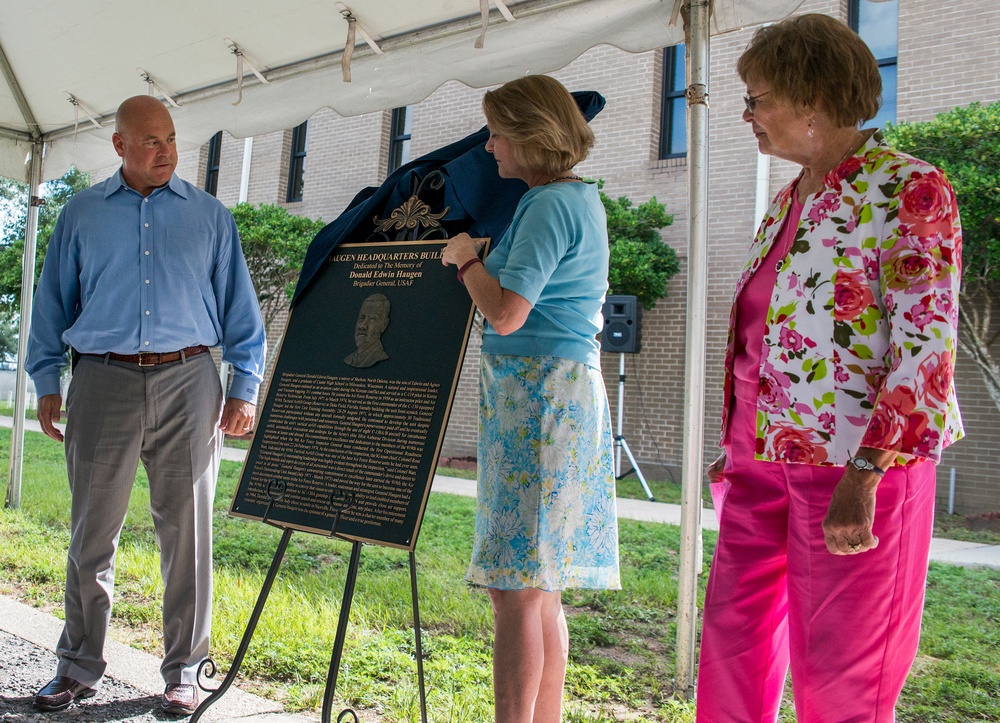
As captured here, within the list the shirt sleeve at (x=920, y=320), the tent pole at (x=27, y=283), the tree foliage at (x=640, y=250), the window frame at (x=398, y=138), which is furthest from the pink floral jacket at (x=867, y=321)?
the window frame at (x=398, y=138)

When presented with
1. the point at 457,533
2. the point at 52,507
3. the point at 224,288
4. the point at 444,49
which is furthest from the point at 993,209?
the point at 52,507

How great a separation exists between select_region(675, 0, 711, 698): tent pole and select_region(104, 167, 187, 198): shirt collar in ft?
6.23

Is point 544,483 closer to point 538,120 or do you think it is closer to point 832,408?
point 832,408

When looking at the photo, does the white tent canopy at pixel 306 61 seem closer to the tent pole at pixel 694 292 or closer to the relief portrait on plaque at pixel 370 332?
the tent pole at pixel 694 292

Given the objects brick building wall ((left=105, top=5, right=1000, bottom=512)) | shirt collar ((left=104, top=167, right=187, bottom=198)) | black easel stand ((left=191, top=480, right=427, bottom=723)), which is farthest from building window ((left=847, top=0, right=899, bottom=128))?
black easel stand ((left=191, top=480, right=427, bottom=723))

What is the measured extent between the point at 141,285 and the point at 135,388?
0.37 m

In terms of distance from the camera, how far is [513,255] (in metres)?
2.12

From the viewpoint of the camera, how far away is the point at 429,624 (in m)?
4.64

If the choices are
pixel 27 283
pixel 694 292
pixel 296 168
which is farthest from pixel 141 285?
pixel 296 168

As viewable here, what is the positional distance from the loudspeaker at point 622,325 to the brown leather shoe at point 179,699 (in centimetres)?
869

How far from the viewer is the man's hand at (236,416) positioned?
10.6ft

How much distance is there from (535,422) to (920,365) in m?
0.95

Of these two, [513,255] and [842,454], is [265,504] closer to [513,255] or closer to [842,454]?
[513,255]

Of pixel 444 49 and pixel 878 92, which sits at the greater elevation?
pixel 444 49
